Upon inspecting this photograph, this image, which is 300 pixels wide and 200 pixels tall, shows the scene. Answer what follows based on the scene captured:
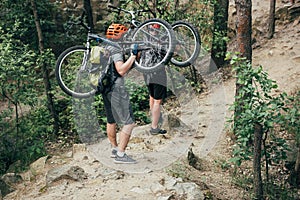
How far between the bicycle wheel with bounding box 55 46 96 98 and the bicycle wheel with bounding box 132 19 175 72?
952 millimetres

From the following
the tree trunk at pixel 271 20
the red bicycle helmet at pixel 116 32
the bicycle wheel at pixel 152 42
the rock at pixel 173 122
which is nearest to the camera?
the red bicycle helmet at pixel 116 32

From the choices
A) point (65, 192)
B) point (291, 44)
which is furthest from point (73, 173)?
point (291, 44)

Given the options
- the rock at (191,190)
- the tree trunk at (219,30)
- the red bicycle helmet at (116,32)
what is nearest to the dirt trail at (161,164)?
the rock at (191,190)

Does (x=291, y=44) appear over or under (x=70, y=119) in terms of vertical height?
over

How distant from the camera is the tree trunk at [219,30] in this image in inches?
426

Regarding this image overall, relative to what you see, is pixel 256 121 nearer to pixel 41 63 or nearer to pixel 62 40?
pixel 41 63

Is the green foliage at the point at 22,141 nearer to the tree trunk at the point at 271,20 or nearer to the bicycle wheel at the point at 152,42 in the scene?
the bicycle wheel at the point at 152,42

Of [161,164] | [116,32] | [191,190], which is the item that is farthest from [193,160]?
[116,32]

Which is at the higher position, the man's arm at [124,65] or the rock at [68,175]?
the man's arm at [124,65]

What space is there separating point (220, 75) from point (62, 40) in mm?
5377

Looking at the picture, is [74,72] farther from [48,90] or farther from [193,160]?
[193,160]

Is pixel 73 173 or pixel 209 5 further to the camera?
pixel 209 5

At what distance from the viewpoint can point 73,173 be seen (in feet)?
20.5

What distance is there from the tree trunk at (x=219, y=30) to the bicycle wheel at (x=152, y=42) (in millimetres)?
3927
